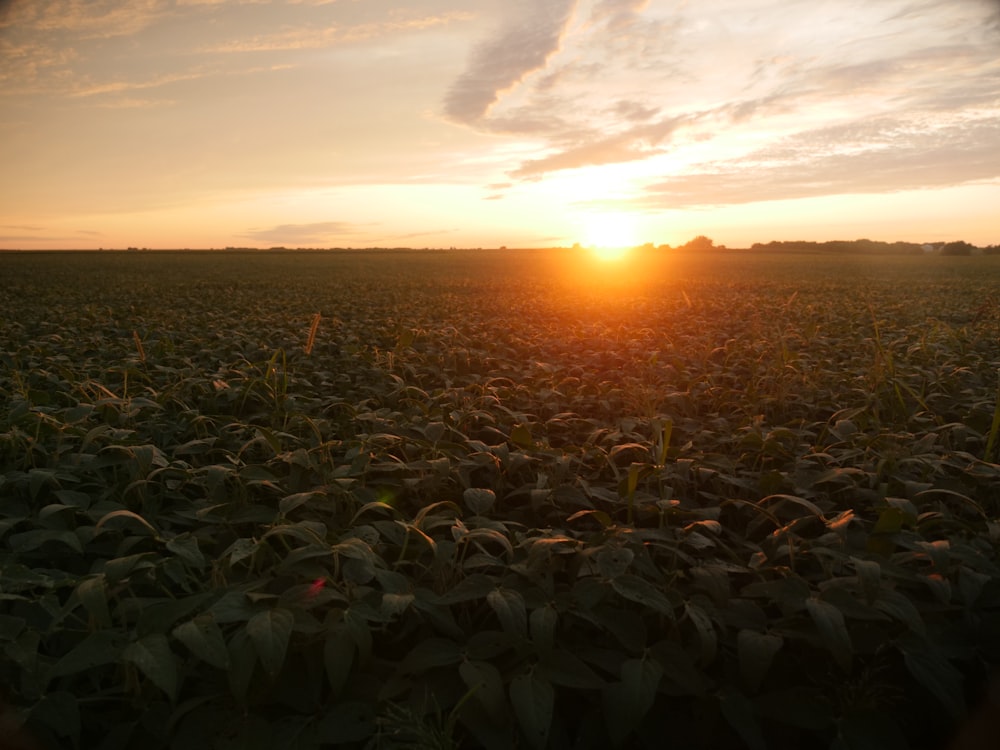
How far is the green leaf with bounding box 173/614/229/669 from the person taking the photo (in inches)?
61.8

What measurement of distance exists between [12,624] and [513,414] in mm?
2508

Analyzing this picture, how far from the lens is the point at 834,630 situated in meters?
1.67

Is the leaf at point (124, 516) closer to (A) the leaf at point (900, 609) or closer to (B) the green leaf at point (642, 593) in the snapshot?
(B) the green leaf at point (642, 593)

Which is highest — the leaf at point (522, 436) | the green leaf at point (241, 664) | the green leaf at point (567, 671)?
the leaf at point (522, 436)

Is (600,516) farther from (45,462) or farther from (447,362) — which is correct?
(447,362)

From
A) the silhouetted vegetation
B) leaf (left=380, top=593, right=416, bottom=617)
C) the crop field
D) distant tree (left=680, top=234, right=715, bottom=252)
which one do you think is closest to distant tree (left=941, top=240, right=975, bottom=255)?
the silhouetted vegetation

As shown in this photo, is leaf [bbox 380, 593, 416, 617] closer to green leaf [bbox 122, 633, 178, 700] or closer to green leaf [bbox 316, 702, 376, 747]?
green leaf [bbox 316, 702, 376, 747]

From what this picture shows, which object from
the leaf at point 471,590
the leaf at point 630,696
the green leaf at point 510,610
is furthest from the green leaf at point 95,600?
the leaf at point 630,696

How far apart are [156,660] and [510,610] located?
0.91 meters

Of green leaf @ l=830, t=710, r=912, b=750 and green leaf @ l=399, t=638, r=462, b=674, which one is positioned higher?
green leaf @ l=399, t=638, r=462, b=674

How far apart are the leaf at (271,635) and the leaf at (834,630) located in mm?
1412

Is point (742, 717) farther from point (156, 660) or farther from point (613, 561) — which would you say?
point (156, 660)

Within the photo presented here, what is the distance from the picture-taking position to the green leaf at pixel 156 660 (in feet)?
4.90

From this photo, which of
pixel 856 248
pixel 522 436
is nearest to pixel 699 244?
pixel 856 248
